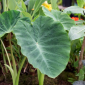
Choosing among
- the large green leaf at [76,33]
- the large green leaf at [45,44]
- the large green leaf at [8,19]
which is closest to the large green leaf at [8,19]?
the large green leaf at [8,19]

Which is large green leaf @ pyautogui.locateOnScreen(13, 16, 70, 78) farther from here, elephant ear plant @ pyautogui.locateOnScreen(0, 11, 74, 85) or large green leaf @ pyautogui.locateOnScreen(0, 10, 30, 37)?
large green leaf @ pyautogui.locateOnScreen(0, 10, 30, 37)

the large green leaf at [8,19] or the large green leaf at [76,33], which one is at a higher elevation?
the large green leaf at [8,19]

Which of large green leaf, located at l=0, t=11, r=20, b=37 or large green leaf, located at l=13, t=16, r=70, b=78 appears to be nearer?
large green leaf, located at l=13, t=16, r=70, b=78

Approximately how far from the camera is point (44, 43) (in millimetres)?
518

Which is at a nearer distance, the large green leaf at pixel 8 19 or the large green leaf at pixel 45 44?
the large green leaf at pixel 45 44

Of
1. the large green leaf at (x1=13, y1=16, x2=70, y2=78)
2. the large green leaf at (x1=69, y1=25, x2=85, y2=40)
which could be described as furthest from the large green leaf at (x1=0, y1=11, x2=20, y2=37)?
the large green leaf at (x1=69, y1=25, x2=85, y2=40)

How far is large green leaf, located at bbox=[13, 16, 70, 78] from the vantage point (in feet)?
1.47

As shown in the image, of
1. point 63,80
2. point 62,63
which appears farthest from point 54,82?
point 62,63

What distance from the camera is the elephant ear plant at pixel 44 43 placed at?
0.45 metres

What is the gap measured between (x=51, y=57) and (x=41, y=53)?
0.05 metres

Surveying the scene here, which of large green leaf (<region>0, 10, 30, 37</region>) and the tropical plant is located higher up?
large green leaf (<region>0, 10, 30, 37</region>)

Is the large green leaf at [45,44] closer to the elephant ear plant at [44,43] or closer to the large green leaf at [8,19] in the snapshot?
the elephant ear plant at [44,43]

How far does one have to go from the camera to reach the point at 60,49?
0.50m

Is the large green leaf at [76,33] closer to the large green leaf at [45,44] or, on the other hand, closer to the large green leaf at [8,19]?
the large green leaf at [45,44]
